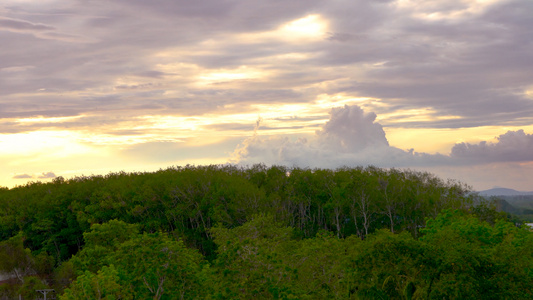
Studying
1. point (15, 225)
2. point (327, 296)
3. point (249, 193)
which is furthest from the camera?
point (15, 225)

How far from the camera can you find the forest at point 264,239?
37.7 m

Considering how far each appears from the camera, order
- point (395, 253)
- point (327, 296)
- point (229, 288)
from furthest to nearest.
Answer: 1. point (327, 296)
2. point (395, 253)
3. point (229, 288)

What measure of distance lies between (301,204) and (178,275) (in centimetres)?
6877

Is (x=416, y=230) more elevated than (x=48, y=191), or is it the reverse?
(x=48, y=191)

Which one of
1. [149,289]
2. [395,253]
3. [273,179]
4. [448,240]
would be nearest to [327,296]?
[395,253]

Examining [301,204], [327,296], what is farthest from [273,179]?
[327,296]

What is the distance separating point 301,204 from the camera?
108m

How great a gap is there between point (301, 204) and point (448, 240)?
62783 millimetres

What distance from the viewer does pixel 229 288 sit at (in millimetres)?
34781

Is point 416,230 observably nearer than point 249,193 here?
No

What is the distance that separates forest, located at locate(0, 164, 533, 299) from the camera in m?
37.7

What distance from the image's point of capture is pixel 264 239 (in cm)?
4506

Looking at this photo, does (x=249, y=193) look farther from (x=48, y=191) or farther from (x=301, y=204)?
(x=48, y=191)

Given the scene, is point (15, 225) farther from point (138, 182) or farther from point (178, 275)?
point (178, 275)
